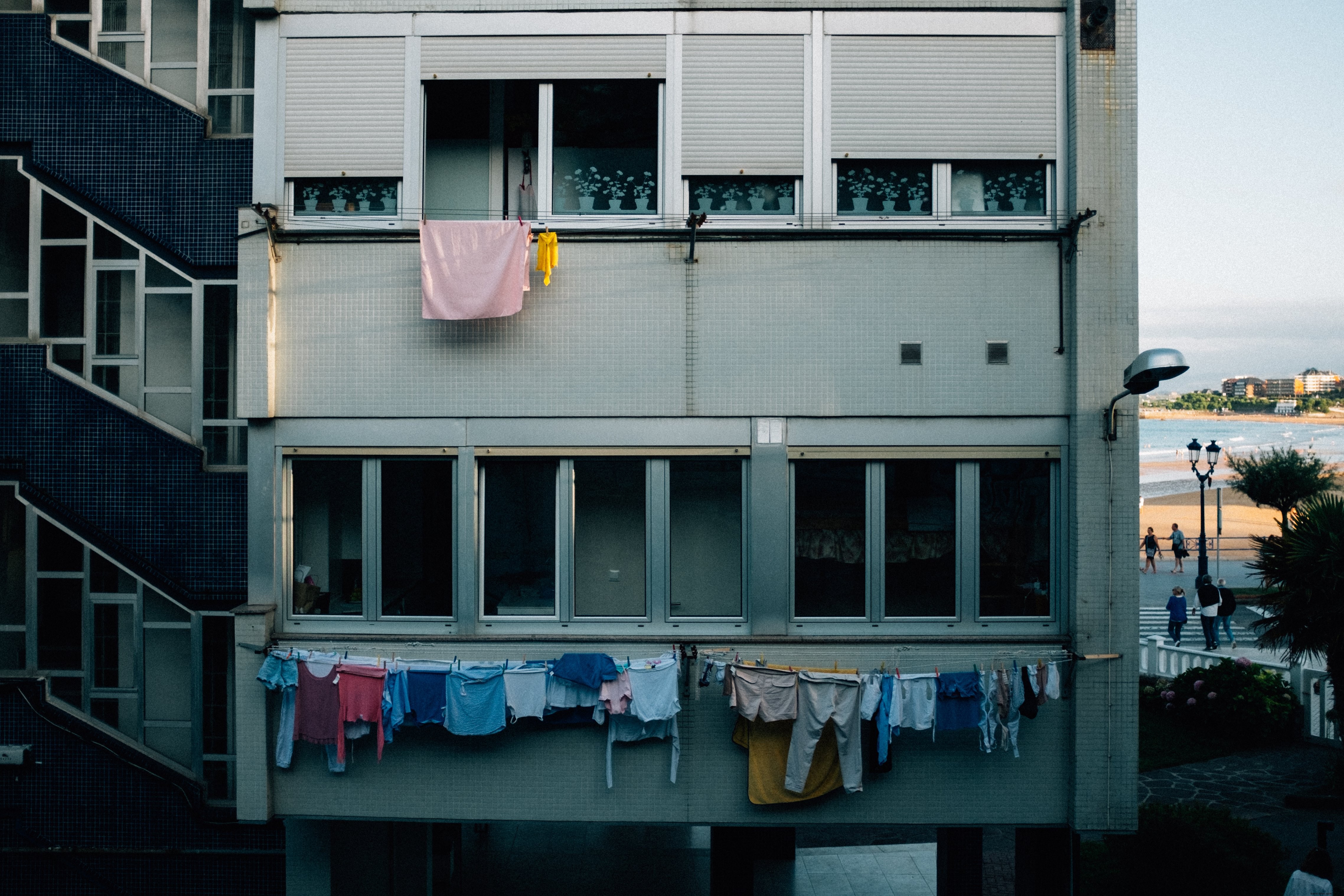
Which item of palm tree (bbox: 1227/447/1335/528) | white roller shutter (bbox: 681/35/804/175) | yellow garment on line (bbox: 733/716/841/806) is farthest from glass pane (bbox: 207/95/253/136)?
palm tree (bbox: 1227/447/1335/528)

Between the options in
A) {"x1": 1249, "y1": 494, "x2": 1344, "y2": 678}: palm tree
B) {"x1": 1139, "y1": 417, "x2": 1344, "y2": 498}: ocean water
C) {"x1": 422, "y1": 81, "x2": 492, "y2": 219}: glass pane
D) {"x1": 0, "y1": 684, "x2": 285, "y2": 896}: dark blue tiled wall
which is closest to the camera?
{"x1": 422, "y1": 81, "x2": 492, "y2": 219}: glass pane

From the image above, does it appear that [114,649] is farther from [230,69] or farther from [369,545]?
[230,69]

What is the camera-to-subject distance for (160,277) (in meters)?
10.6

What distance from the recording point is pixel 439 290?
898 cm

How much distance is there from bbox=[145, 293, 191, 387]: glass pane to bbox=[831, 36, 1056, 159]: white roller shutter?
7494 millimetres

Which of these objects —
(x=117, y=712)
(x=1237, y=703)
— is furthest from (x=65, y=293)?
(x=1237, y=703)

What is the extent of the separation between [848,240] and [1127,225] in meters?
2.69

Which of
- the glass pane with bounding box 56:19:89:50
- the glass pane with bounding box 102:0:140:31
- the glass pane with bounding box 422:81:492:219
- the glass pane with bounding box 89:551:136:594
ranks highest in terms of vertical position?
the glass pane with bounding box 102:0:140:31

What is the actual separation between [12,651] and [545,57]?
900cm

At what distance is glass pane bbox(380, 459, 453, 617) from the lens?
930cm

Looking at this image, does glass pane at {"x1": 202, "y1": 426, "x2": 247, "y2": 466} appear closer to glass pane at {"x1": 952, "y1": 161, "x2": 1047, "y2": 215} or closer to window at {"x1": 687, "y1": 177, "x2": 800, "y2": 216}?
window at {"x1": 687, "y1": 177, "x2": 800, "y2": 216}

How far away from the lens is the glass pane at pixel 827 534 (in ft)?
30.3

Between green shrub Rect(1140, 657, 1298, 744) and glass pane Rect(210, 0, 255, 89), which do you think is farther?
green shrub Rect(1140, 657, 1298, 744)

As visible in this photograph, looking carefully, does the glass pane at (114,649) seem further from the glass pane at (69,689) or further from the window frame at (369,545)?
the window frame at (369,545)
